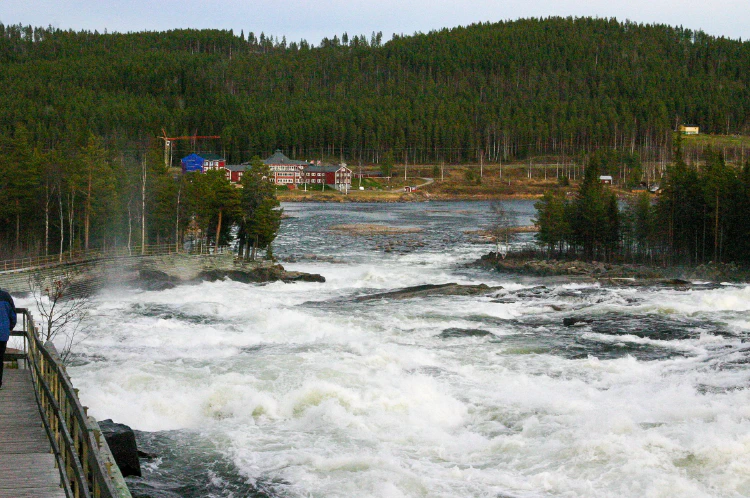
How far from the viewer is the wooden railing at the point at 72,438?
7.98 m

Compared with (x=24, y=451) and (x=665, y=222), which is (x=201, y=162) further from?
(x=24, y=451)

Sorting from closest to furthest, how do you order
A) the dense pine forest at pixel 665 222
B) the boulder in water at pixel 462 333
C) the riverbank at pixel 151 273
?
the boulder in water at pixel 462 333, the riverbank at pixel 151 273, the dense pine forest at pixel 665 222

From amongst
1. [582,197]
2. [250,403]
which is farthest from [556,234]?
[250,403]

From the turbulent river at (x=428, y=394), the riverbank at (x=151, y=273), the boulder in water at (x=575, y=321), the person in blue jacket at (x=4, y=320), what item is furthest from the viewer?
the riverbank at (x=151, y=273)

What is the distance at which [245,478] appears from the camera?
18.9 m

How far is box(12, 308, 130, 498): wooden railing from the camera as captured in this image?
798 cm

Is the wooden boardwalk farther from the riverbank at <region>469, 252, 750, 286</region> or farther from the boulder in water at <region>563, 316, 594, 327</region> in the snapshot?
the riverbank at <region>469, 252, 750, 286</region>

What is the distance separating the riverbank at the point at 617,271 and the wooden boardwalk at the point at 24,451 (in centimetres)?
4879

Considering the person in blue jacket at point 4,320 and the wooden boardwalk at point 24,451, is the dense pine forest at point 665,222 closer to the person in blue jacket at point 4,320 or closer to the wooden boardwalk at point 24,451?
the person in blue jacket at point 4,320

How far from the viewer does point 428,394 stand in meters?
25.1

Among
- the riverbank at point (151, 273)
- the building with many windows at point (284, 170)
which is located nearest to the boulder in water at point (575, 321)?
the riverbank at point (151, 273)

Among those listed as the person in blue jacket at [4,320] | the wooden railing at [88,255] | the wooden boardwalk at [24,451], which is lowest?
the wooden railing at [88,255]

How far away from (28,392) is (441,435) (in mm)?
11392

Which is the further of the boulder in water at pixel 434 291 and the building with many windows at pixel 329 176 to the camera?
the building with many windows at pixel 329 176
